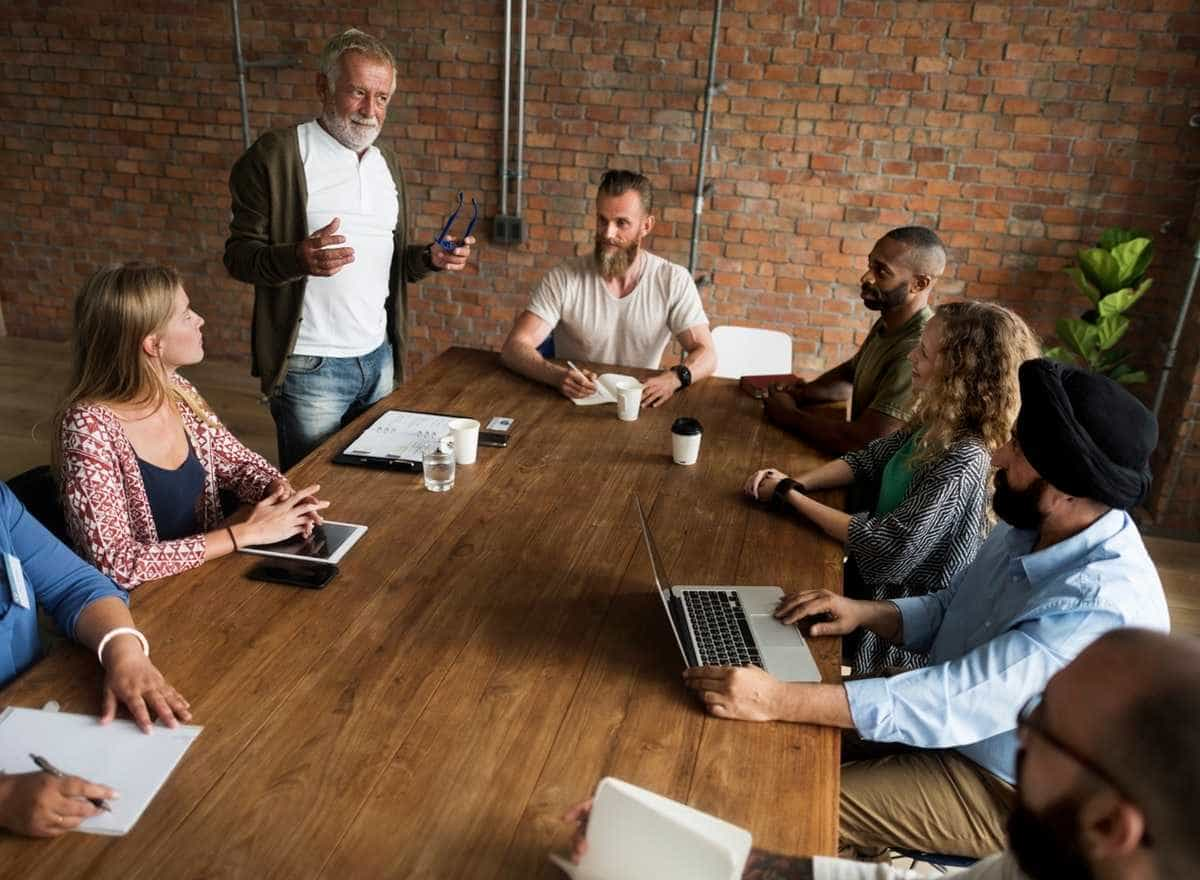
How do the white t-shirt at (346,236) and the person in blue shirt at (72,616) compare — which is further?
the white t-shirt at (346,236)

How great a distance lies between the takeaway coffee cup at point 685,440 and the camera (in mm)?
2342

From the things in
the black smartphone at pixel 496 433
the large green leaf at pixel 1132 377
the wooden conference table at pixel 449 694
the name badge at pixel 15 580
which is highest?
the name badge at pixel 15 580

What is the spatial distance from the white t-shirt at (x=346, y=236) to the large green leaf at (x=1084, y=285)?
2.98 meters

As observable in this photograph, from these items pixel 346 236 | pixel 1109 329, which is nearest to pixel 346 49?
pixel 346 236

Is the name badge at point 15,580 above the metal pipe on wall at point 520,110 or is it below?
below

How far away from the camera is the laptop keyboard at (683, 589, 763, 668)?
1546mm

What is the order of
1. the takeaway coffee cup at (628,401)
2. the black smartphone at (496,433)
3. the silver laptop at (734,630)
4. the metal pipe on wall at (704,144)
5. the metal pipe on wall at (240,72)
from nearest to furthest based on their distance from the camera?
the silver laptop at (734,630)
the black smartphone at (496,433)
the takeaway coffee cup at (628,401)
the metal pipe on wall at (704,144)
the metal pipe on wall at (240,72)

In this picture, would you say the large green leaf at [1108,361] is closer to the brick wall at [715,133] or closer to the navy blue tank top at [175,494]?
the brick wall at [715,133]

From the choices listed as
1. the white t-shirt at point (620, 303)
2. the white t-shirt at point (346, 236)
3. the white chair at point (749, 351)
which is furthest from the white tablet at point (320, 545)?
the white chair at point (749, 351)

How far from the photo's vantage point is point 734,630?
163cm

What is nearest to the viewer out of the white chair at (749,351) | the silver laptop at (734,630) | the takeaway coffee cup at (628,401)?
the silver laptop at (734,630)

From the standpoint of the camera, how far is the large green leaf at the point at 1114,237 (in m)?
3.84

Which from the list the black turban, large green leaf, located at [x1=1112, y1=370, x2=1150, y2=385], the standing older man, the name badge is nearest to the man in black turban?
the black turban

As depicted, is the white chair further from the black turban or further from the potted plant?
the black turban
